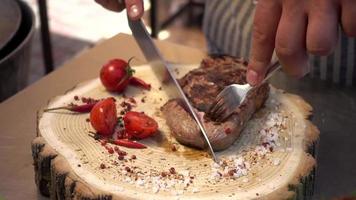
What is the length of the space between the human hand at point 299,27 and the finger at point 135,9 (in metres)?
0.38

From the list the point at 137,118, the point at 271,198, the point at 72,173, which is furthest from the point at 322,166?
the point at 72,173

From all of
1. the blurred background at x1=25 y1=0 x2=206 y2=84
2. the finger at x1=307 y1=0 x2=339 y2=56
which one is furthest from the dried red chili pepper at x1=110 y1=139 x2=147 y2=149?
the blurred background at x1=25 y1=0 x2=206 y2=84

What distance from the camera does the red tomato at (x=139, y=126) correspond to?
1.38 meters

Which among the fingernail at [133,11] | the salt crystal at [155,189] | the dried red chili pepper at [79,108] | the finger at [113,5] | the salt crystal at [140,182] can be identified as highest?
the fingernail at [133,11]

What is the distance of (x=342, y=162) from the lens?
5.10ft

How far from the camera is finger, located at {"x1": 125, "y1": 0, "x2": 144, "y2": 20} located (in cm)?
145

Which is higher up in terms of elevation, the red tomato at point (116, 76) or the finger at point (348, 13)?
the finger at point (348, 13)

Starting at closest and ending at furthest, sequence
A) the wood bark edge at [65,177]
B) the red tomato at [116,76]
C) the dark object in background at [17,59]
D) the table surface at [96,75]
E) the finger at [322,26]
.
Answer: the finger at [322,26]
the wood bark edge at [65,177]
the table surface at [96,75]
the red tomato at [116,76]
the dark object in background at [17,59]

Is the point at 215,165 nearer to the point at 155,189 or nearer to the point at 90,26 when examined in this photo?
the point at 155,189

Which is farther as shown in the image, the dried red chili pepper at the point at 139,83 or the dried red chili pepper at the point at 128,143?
the dried red chili pepper at the point at 139,83

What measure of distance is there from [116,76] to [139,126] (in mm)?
246

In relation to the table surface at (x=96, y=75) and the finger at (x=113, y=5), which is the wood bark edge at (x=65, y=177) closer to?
the table surface at (x=96, y=75)

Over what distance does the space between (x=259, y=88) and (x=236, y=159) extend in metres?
0.24

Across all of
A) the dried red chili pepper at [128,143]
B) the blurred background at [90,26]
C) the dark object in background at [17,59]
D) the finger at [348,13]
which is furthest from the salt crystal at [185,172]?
the blurred background at [90,26]
